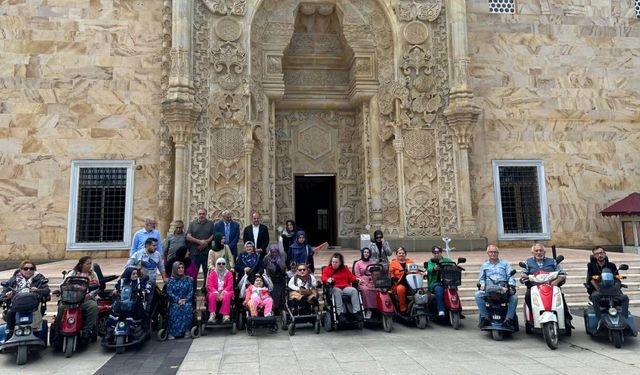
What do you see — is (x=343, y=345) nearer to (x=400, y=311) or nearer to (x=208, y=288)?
(x=400, y=311)

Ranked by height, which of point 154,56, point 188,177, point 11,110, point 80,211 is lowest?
point 80,211

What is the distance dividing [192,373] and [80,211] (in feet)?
31.7

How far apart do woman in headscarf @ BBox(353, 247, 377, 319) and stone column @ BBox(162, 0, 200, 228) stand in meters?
6.29

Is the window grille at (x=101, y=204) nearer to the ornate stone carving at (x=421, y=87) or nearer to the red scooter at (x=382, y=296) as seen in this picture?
the red scooter at (x=382, y=296)

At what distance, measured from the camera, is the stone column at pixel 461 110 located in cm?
1251

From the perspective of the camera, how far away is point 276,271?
6910 mm

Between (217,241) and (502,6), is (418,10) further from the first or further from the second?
(217,241)

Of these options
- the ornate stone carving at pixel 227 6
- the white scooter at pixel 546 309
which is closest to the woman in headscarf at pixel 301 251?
the white scooter at pixel 546 309

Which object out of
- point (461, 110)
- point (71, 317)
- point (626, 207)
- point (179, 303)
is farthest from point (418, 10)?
point (71, 317)

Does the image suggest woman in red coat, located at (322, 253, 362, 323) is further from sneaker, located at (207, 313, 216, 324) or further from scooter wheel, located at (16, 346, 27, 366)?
scooter wheel, located at (16, 346, 27, 366)

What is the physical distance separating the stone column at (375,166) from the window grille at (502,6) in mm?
5788

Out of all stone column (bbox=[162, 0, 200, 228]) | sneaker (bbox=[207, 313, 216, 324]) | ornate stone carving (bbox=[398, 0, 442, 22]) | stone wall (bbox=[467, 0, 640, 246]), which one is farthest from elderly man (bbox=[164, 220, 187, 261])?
ornate stone carving (bbox=[398, 0, 442, 22])

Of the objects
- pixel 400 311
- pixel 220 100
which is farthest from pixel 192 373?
pixel 220 100

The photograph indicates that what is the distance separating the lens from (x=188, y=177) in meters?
11.6
